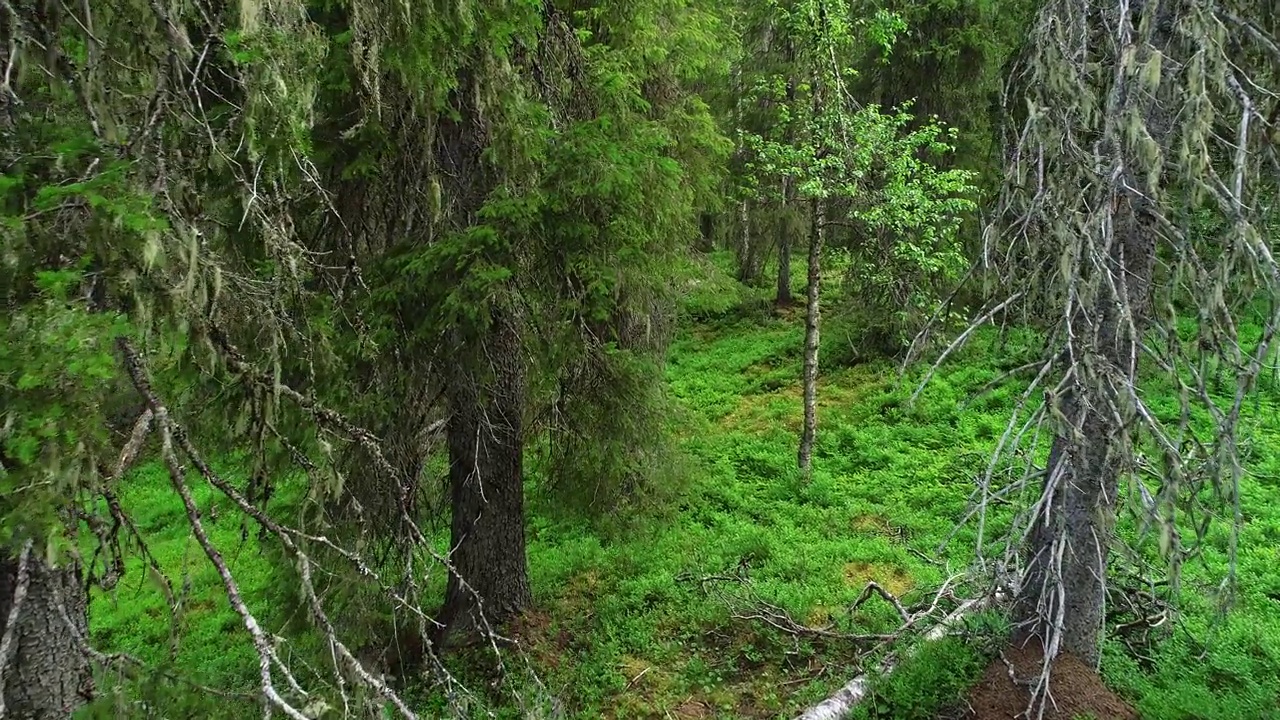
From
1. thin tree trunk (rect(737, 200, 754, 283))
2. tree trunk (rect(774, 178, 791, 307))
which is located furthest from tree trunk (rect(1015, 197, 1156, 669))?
thin tree trunk (rect(737, 200, 754, 283))

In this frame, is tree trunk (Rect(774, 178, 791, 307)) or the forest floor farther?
tree trunk (Rect(774, 178, 791, 307))

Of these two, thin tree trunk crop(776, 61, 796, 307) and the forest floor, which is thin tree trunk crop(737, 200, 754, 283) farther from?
the forest floor

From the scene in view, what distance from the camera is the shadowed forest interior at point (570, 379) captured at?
2.15m

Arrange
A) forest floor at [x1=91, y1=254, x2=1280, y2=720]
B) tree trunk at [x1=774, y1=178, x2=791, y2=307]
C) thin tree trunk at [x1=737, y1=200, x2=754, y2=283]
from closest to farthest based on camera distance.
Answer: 1. forest floor at [x1=91, y1=254, x2=1280, y2=720]
2. tree trunk at [x1=774, y1=178, x2=791, y2=307]
3. thin tree trunk at [x1=737, y1=200, x2=754, y2=283]

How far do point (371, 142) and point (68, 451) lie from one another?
3352mm

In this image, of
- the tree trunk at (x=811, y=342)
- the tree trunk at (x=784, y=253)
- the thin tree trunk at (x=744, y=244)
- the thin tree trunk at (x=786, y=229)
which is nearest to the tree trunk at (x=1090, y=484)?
the tree trunk at (x=811, y=342)

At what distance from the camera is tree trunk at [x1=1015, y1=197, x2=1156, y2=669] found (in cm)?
316

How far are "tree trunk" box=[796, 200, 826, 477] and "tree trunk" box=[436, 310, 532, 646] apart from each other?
4.48 m

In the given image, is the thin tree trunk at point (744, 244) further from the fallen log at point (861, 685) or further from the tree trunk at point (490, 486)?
the fallen log at point (861, 685)

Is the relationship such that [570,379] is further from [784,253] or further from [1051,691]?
[784,253]

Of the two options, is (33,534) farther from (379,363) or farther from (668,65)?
(668,65)

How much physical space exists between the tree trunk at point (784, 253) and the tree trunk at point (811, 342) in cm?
155

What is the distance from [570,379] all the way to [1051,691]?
3745 mm

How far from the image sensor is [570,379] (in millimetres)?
5629
